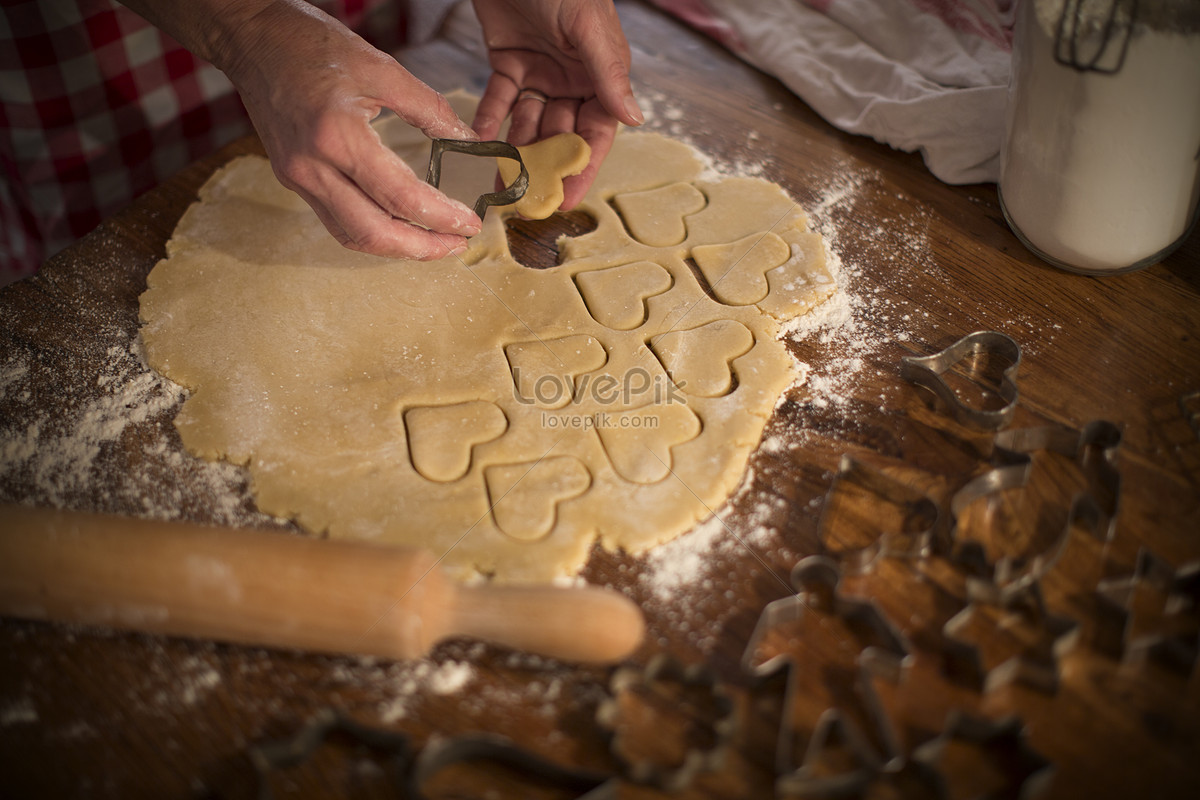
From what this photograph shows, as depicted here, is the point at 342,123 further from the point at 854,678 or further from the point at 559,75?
the point at 854,678

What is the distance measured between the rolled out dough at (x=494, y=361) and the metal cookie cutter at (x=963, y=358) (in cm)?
21

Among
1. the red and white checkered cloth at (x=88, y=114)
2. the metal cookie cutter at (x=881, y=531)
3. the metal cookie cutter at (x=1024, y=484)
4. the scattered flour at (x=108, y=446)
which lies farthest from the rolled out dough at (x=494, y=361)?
the red and white checkered cloth at (x=88, y=114)

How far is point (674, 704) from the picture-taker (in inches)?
41.5

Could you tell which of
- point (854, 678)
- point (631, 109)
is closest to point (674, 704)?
point (854, 678)

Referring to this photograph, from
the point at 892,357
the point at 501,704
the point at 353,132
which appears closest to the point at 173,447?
the point at 353,132

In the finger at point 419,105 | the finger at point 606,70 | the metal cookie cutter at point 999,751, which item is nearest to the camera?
the metal cookie cutter at point 999,751

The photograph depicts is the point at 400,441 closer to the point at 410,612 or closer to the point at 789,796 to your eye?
the point at 410,612

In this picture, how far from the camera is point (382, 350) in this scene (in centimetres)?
146

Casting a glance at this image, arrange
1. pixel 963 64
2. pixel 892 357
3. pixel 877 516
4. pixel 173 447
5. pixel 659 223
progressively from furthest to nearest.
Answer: pixel 963 64
pixel 659 223
pixel 892 357
pixel 173 447
pixel 877 516

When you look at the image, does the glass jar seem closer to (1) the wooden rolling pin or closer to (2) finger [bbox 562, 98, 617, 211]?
(2) finger [bbox 562, 98, 617, 211]

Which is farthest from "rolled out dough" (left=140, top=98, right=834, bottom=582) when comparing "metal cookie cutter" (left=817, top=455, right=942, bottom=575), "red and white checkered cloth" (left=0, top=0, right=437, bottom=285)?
"red and white checkered cloth" (left=0, top=0, right=437, bottom=285)

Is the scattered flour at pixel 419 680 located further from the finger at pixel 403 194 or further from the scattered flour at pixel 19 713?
the finger at pixel 403 194

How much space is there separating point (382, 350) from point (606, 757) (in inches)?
30.8

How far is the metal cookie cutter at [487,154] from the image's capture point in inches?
59.3
